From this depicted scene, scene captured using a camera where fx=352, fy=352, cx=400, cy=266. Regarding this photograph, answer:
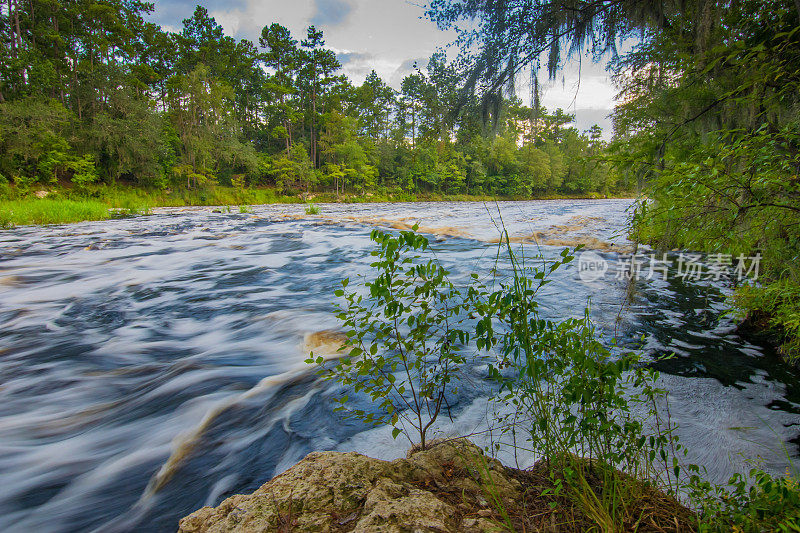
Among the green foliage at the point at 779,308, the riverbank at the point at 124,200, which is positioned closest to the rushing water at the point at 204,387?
the green foliage at the point at 779,308

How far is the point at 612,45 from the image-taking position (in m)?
3.97

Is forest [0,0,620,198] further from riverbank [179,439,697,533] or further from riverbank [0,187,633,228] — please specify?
riverbank [179,439,697,533]

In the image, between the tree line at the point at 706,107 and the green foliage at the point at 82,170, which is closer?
the tree line at the point at 706,107

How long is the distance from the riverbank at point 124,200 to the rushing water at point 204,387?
228 centimetres

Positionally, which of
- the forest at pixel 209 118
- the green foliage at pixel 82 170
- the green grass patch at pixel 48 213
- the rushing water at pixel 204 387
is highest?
the forest at pixel 209 118

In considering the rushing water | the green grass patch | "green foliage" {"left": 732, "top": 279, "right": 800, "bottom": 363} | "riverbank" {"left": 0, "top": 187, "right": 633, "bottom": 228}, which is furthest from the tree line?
the green grass patch

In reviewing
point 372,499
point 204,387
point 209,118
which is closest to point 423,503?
point 372,499

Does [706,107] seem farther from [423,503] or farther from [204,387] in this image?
[204,387]

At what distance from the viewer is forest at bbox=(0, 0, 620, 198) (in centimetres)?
1975

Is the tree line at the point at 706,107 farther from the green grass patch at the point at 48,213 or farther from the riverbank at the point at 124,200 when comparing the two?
the green grass patch at the point at 48,213

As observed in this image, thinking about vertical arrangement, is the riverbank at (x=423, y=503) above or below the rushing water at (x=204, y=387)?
above

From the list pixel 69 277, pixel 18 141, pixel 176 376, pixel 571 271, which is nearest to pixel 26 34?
pixel 18 141

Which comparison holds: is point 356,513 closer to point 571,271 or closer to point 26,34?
point 571,271

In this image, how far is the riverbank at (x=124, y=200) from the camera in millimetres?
13094
